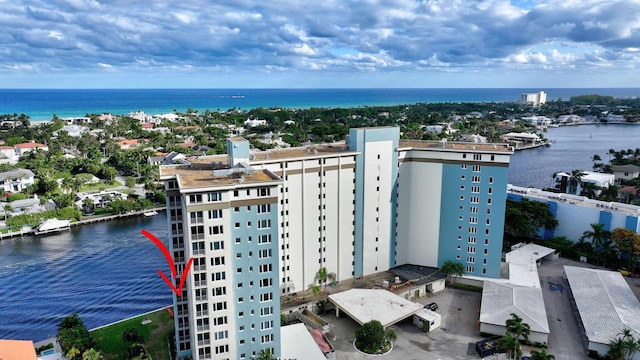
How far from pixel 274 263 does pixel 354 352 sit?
39.7 ft

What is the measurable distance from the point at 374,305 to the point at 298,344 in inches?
375

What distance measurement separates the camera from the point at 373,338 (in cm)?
3759

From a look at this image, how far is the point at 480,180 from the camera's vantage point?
1891 inches

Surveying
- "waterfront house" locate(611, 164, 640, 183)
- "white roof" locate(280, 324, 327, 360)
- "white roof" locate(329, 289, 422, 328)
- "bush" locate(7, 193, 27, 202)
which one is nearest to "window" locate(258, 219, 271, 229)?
"white roof" locate(280, 324, 327, 360)

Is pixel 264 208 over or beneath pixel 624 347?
over

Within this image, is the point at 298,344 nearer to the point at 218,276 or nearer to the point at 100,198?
the point at 218,276

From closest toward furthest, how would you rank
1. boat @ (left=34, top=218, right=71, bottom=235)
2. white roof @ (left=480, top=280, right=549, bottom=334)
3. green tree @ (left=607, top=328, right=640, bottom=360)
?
green tree @ (left=607, top=328, right=640, bottom=360)
white roof @ (left=480, top=280, right=549, bottom=334)
boat @ (left=34, top=218, right=71, bottom=235)

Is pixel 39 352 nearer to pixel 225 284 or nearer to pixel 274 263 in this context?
pixel 225 284

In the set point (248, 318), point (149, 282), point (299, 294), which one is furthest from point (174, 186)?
point (149, 282)

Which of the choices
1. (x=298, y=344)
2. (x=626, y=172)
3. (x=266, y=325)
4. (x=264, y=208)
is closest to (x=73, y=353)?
(x=266, y=325)

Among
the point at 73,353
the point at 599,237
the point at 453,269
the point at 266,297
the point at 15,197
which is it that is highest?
the point at 266,297

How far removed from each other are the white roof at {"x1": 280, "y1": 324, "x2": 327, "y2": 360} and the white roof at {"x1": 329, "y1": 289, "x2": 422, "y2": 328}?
559 cm

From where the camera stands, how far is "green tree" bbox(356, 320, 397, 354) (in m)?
37.4

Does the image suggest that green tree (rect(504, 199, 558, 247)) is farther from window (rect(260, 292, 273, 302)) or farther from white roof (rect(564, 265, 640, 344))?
window (rect(260, 292, 273, 302))
